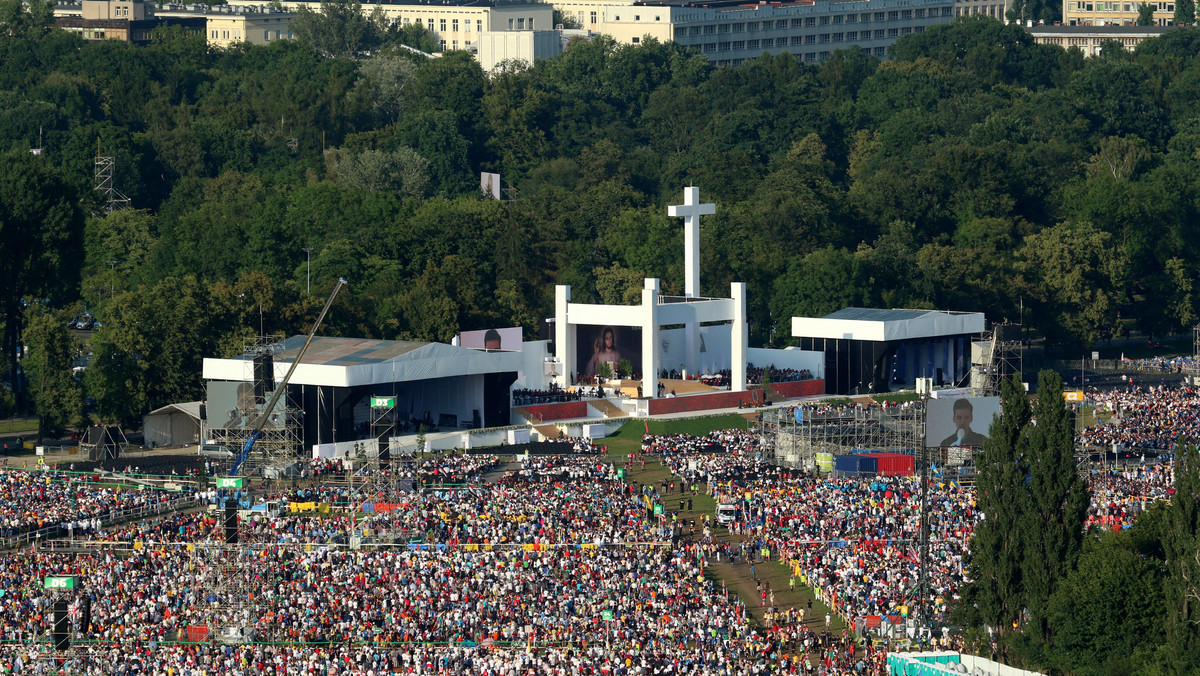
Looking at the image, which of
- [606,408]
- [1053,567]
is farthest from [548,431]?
[1053,567]

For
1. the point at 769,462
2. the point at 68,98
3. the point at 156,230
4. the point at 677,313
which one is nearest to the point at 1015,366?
Result: the point at 677,313

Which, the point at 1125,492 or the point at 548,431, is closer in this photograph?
the point at 1125,492

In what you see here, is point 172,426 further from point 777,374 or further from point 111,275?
point 777,374

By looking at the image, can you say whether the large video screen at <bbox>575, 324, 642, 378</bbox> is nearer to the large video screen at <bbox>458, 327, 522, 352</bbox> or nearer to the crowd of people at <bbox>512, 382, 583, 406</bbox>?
the large video screen at <bbox>458, 327, 522, 352</bbox>

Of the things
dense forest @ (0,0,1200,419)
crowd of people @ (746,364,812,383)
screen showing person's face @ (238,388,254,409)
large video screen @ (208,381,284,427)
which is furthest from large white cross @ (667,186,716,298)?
screen showing person's face @ (238,388,254,409)

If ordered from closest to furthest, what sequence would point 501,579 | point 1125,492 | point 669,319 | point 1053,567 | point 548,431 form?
1. point 1053,567
2. point 501,579
3. point 1125,492
4. point 548,431
5. point 669,319

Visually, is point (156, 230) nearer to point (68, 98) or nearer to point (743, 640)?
point (68, 98)

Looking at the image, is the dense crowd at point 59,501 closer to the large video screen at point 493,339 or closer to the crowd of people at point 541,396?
the crowd of people at point 541,396
